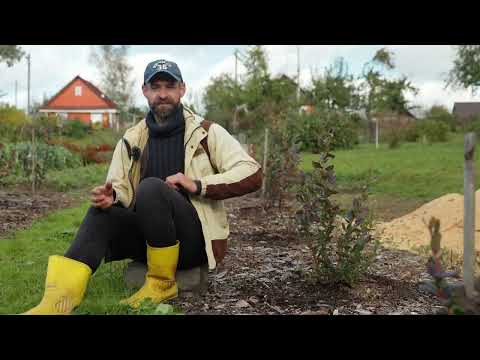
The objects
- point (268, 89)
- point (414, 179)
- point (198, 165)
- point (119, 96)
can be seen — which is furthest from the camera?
point (119, 96)

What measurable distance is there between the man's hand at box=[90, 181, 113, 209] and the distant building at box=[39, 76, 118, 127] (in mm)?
44249

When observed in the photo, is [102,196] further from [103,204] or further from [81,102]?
[81,102]

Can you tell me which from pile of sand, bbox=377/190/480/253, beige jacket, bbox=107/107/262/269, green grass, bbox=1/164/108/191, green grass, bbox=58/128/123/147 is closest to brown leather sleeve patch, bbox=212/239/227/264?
beige jacket, bbox=107/107/262/269

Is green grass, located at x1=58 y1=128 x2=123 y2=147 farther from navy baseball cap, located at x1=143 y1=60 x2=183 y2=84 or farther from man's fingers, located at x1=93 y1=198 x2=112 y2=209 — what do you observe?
man's fingers, located at x1=93 y1=198 x2=112 y2=209

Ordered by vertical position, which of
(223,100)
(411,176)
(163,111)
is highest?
(223,100)

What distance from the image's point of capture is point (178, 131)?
11.7 feet

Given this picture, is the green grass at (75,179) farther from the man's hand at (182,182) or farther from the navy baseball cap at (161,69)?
the man's hand at (182,182)

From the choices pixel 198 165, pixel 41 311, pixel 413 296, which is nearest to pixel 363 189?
pixel 413 296

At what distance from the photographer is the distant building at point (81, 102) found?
1852 inches

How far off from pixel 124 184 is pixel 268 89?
2600 cm

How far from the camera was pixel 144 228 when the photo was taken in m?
3.24

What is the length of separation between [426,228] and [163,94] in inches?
152

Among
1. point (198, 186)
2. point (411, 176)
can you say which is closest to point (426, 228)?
point (198, 186)
